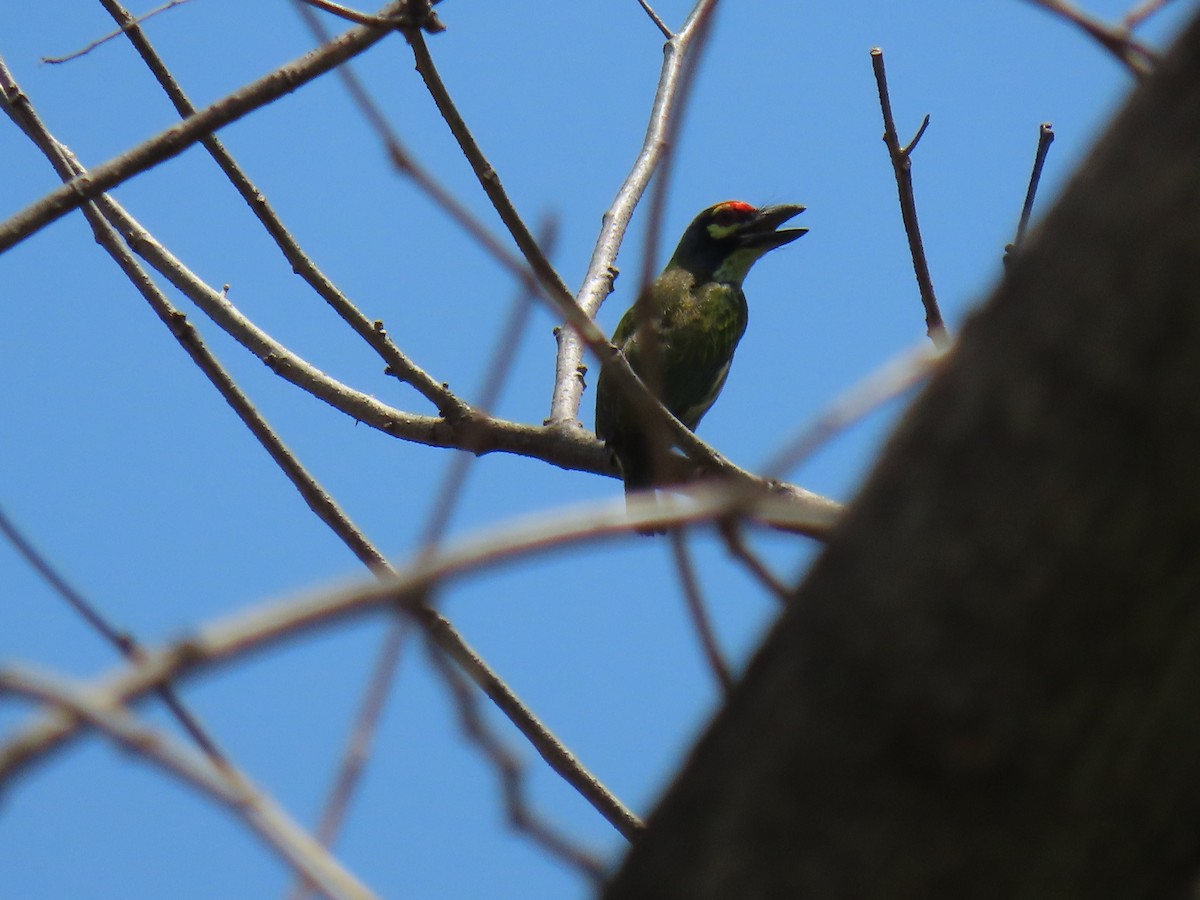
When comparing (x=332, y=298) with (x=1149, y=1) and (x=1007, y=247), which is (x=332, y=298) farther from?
(x=1149, y=1)

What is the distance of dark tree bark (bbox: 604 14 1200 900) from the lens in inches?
39.6

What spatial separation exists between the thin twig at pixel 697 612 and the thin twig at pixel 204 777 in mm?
359

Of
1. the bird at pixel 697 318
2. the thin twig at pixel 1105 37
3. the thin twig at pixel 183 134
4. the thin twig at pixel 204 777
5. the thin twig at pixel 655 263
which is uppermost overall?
the bird at pixel 697 318

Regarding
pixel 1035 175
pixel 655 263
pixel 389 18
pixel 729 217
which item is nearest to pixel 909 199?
pixel 1035 175

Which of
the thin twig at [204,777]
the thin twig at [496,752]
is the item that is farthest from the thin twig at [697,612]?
the thin twig at [204,777]

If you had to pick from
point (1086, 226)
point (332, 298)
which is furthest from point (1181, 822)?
point (332, 298)

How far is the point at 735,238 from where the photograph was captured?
821cm

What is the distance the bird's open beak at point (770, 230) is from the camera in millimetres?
8109

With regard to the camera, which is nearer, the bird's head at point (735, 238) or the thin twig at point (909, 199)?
Answer: the thin twig at point (909, 199)

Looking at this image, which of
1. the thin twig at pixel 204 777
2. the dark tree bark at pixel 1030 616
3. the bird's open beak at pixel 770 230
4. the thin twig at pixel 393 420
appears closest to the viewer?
the thin twig at pixel 204 777

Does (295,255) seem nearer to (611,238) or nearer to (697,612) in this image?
(611,238)

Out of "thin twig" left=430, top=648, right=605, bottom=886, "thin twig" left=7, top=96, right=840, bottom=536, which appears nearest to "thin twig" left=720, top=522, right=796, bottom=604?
"thin twig" left=430, top=648, right=605, bottom=886

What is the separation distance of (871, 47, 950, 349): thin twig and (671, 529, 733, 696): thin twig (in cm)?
222

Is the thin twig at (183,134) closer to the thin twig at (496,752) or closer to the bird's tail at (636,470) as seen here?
the thin twig at (496,752)
